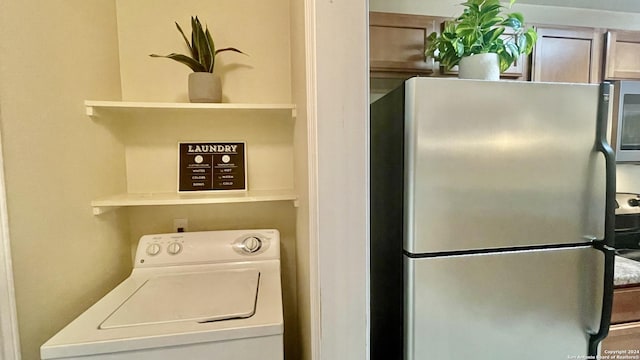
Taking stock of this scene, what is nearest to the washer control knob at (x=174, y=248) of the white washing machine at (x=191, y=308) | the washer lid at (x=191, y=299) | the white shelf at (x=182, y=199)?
the white washing machine at (x=191, y=308)

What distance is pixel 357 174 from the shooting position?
77 centimetres

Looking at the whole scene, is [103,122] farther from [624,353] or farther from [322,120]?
[624,353]

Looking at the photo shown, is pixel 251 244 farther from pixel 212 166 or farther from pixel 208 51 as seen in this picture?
pixel 208 51

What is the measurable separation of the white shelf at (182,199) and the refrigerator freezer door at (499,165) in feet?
1.99

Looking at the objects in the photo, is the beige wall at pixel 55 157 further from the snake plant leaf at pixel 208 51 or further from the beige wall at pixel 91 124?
the snake plant leaf at pixel 208 51

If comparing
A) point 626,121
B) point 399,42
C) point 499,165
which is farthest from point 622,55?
point 499,165

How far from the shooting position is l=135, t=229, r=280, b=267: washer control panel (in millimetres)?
1323

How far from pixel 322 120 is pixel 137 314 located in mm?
871

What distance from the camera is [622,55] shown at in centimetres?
169

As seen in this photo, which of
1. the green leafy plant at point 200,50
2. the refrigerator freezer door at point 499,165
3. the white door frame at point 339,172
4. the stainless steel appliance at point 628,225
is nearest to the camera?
the white door frame at point 339,172

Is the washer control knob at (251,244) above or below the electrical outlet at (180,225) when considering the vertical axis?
below

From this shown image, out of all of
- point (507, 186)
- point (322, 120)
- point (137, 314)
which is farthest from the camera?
point (507, 186)

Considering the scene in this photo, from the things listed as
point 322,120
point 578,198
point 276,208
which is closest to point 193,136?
point 276,208

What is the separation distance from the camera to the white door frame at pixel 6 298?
0.79 metres
